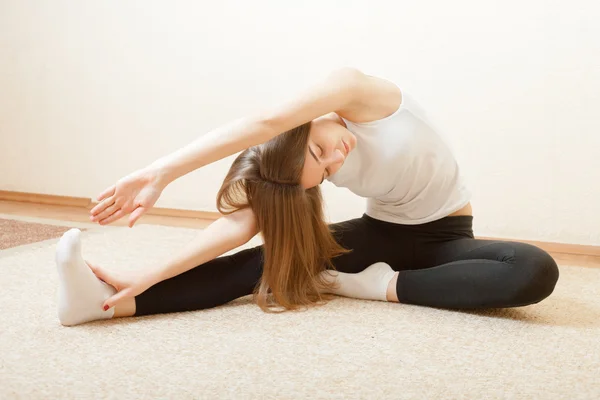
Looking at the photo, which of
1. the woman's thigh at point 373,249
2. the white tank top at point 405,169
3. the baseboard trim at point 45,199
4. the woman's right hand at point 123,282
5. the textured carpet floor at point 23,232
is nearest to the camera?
the woman's right hand at point 123,282

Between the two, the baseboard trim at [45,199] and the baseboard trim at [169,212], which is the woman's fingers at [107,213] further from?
the baseboard trim at [45,199]

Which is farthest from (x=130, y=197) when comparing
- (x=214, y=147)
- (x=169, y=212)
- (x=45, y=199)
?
(x=45, y=199)

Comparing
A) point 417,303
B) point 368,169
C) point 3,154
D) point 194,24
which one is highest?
point 194,24

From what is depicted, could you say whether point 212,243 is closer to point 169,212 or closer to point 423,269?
point 423,269

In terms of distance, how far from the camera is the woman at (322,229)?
1168 millimetres

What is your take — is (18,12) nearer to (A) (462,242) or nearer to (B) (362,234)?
(B) (362,234)

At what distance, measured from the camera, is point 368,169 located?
4.46 feet

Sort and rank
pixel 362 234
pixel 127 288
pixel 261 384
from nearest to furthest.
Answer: pixel 261 384, pixel 127 288, pixel 362 234

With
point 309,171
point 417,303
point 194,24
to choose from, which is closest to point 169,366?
point 309,171

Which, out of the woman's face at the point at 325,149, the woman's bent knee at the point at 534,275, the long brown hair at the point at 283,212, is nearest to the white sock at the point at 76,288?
the long brown hair at the point at 283,212

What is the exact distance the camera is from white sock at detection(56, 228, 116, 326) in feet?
3.74

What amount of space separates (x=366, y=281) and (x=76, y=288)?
61 cm

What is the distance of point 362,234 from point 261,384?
605 mm

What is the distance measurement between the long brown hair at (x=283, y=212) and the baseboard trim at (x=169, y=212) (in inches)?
40.7
